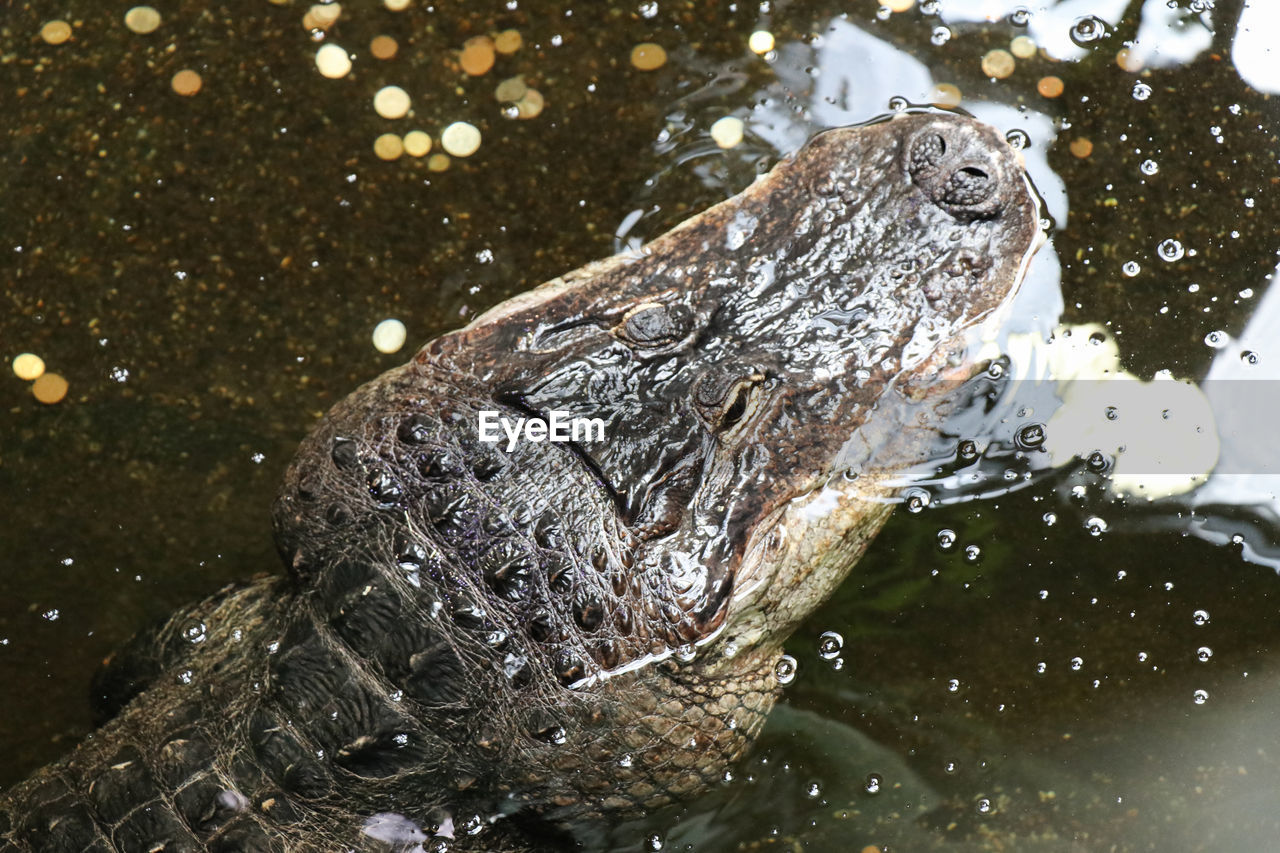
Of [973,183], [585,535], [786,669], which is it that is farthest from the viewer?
[786,669]

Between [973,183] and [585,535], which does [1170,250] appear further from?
[585,535]

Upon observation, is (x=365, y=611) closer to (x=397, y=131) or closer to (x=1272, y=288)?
(x=397, y=131)

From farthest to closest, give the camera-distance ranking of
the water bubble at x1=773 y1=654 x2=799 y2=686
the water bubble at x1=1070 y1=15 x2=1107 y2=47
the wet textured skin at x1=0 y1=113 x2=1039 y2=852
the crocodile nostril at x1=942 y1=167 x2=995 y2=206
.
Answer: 1. the water bubble at x1=1070 y1=15 x2=1107 y2=47
2. the water bubble at x1=773 y1=654 x2=799 y2=686
3. the crocodile nostril at x1=942 y1=167 x2=995 y2=206
4. the wet textured skin at x1=0 y1=113 x2=1039 y2=852

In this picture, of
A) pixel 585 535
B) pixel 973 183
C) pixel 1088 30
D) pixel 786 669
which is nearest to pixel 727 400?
pixel 585 535

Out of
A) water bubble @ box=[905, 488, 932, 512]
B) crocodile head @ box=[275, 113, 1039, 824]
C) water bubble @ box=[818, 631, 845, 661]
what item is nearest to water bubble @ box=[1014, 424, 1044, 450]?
water bubble @ box=[905, 488, 932, 512]

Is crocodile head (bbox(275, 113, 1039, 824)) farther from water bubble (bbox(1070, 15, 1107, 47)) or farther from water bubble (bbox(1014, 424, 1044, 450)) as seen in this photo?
water bubble (bbox(1070, 15, 1107, 47))
